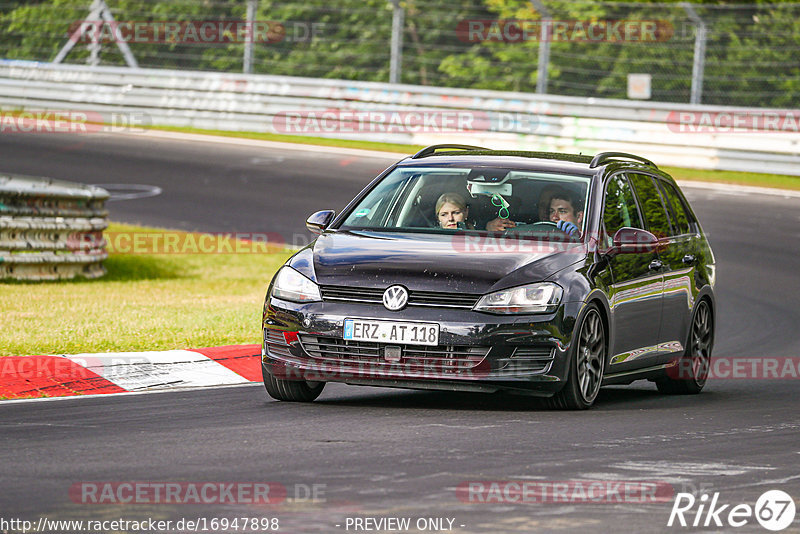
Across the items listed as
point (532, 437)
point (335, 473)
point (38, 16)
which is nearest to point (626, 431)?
point (532, 437)

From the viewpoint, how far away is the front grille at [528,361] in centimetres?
850

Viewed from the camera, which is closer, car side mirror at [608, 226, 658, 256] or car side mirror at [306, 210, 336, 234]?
car side mirror at [608, 226, 658, 256]

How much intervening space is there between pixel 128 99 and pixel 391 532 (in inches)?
1022

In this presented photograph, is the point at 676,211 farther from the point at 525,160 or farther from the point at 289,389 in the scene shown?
the point at 289,389

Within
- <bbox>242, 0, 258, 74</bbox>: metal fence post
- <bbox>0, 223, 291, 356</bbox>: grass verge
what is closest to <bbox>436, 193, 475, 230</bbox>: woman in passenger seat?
<bbox>0, 223, 291, 356</bbox>: grass verge

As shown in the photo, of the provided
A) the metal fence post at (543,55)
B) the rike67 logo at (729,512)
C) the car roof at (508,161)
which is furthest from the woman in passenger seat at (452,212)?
the metal fence post at (543,55)

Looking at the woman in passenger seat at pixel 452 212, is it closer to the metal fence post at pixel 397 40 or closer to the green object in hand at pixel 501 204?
the green object in hand at pixel 501 204

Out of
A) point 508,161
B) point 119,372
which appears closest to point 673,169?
point 508,161

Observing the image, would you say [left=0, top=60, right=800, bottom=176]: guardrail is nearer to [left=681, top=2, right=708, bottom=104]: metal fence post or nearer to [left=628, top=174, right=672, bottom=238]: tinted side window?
[left=681, top=2, right=708, bottom=104]: metal fence post

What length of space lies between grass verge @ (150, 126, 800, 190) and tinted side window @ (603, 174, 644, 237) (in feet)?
47.6

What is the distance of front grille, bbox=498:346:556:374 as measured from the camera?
27.9 ft

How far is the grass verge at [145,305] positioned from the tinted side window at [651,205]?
3.26m

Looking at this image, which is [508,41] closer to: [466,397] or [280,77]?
[280,77]

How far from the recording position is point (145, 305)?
13719mm
